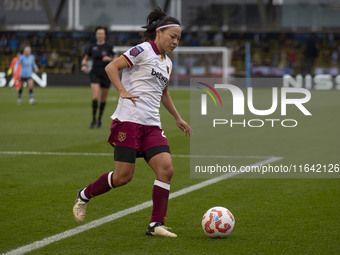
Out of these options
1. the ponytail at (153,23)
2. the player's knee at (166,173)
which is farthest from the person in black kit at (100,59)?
the player's knee at (166,173)

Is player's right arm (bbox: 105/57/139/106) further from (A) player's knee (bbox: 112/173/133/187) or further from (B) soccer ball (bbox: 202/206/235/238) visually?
(B) soccer ball (bbox: 202/206/235/238)

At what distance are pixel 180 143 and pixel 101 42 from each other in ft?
12.2

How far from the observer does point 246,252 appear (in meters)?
5.44

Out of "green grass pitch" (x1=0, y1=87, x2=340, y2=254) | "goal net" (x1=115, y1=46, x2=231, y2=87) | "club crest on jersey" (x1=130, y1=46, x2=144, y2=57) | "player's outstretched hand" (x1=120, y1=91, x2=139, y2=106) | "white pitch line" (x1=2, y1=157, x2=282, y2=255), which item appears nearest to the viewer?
"white pitch line" (x1=2, y1=157, x2=282, y2=255)

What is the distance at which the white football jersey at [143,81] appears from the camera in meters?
6.04

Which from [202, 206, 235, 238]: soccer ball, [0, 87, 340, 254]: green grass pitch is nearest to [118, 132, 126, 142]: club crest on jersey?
[0, 87, 340, 254]: green grass pitch

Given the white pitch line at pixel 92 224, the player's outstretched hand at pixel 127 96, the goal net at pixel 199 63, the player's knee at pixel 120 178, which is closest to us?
the white pitch line at pixel 92 224

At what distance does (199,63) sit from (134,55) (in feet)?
125

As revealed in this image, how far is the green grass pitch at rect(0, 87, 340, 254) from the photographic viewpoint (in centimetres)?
568

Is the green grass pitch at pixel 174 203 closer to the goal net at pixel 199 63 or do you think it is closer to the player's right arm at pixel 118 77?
the player's right arm at pixel 118 77

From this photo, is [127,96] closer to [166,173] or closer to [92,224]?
[166,173]

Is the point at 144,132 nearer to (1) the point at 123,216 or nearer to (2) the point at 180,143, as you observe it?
(1) the point at 123,216

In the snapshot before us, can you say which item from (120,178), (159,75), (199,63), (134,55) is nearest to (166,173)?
(120,178)

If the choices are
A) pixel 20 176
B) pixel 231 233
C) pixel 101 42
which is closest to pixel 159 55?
pixel 231 233
